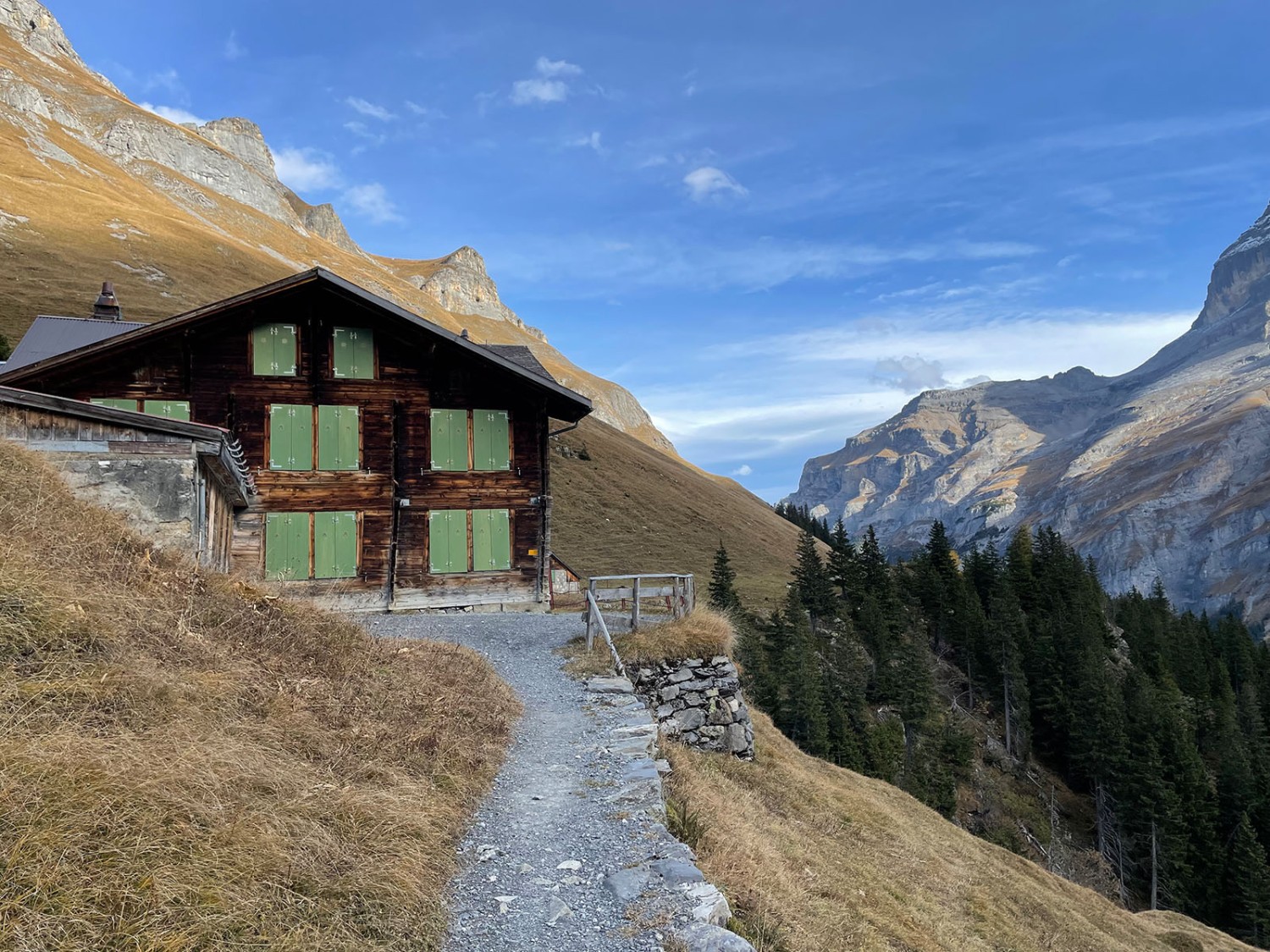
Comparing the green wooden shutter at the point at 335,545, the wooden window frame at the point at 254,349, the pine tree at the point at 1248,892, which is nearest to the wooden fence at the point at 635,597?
the green wooden shutter at the point at 335,545

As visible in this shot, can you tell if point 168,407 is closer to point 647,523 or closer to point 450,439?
point 450,439

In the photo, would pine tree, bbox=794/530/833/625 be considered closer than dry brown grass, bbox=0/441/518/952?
No

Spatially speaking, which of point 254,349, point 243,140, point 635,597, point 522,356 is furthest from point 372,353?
point 243,140

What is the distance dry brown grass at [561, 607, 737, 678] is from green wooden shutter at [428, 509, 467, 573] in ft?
24.6

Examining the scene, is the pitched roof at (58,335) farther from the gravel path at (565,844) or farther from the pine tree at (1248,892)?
the pine tree at (1248,892)

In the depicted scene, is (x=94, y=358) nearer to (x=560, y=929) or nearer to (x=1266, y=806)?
(x=560, y=929)

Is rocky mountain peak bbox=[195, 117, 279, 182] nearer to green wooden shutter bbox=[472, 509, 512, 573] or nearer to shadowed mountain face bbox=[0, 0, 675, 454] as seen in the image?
shadowed mountain face bbox=[0, 0, 675, 454]

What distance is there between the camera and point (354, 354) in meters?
23.0

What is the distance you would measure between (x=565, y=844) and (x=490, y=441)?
17.7 metres

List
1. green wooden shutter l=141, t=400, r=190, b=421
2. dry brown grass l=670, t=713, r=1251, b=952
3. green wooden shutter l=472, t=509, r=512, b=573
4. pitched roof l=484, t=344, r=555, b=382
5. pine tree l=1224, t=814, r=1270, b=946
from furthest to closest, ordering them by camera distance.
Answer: pine tree l=1224, t=814, r=1270, b=946 → pitched roof l=484, t=344, r=555, b=382 → green wooden shutter l=472, t=509, r=512, b=573 → green wooden shutter l=141, t=400, r=190, b=421 → dry brown grass l=670, t=713, r=1251, b=952

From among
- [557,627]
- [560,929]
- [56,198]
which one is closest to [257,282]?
[56,198]

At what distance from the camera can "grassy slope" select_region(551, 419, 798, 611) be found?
63.6m

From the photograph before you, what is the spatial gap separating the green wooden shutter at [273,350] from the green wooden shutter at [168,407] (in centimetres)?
216

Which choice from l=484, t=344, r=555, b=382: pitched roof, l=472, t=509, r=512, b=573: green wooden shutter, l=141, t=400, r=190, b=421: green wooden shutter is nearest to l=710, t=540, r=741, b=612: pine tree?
l=484, t=344, r=555, b=382: pitched roof
